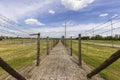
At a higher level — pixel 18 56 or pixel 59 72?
pixel 59 72

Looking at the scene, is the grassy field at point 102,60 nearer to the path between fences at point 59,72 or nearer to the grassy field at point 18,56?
the path between fences at point 59,72

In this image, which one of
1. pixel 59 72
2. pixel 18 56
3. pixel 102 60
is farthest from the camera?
pixel 18 56

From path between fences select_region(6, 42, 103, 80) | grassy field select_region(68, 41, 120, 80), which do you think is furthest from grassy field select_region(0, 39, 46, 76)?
grassy field select_region(68, 41, 120, 80)

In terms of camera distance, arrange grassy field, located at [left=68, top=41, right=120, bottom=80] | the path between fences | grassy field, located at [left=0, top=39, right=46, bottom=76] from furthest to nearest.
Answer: grassy field, located at [left=0, top=39, right=46, bottom=76] < grassy field, located at [left=68, top=41, right=120, bottom=80] < the path between fences

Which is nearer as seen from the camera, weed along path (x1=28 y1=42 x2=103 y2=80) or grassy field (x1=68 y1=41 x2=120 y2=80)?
weed along path (x1=28 y1=42 x2=103 y2=80)

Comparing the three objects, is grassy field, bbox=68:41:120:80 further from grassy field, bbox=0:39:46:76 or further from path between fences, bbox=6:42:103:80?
grassy field, bbox=0:39:46:76

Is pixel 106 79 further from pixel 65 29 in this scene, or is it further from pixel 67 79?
pixel 65 29

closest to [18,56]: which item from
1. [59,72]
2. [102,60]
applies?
[102,60]

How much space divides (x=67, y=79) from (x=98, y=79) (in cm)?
140

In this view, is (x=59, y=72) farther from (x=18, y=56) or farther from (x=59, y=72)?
(x=18, y=56)

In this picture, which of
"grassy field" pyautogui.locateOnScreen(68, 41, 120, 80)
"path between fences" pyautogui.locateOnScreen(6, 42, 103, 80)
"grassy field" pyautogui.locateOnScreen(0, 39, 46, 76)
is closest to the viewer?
"path between fences" pyautogui.locateOnScreen(6, 42, 103, 80)

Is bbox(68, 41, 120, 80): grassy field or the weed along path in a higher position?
the weed along path

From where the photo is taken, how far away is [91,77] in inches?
317

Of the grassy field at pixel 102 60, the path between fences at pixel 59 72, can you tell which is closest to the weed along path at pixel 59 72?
the path between fences at pixel 59 72
